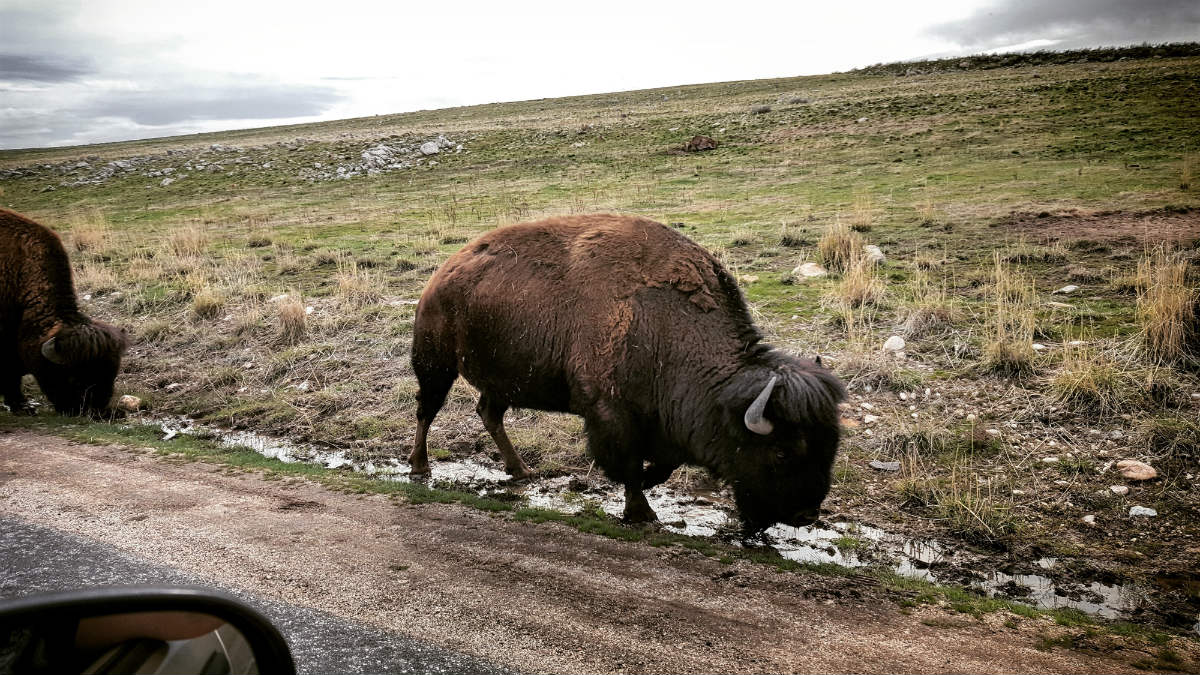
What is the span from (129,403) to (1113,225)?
53.6ft

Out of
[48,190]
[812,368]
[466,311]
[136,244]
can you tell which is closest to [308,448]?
[466,311]

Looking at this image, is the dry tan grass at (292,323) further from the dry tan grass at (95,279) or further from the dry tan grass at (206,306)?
the dry tan grass at (95,279)

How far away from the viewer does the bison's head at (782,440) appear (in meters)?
4.38

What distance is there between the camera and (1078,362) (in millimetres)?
6855

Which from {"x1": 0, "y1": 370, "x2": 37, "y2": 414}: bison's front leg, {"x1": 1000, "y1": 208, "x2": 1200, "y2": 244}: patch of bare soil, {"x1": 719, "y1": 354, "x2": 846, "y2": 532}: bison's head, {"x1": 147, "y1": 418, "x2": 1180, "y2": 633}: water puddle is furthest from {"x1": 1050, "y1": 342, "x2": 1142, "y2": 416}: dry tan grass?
{"x1": 0, "y1": 370, "x2": 37, "y2": 414}: bison's front leg

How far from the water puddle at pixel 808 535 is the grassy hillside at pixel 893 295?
276mm

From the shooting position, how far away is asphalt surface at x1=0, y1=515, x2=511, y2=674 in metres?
3.38

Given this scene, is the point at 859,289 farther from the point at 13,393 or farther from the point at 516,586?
the point at 13,393

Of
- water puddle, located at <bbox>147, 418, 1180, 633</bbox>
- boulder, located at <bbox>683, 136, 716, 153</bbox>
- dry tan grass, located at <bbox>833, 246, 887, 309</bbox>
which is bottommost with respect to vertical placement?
water puddle, located at <bbox>147, 418, 1180, 633</bbox>

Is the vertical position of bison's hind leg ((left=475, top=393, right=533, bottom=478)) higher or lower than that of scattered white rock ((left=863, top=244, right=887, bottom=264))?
lower

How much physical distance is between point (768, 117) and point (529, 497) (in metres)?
37.1

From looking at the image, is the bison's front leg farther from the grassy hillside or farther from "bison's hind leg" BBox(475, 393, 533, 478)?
"bison's hind leg" BBox(475, 393, 533, 478)

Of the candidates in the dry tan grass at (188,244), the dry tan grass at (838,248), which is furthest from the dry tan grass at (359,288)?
the dry tan grass at (838,248)

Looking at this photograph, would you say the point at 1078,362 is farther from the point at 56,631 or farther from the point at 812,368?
the point at 56,631
